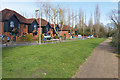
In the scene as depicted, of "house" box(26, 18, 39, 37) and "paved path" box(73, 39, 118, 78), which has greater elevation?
"house" box(26, 18, 39, 37)

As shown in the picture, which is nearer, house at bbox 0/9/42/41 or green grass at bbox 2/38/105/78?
green grass at bbox 2/38/105/78

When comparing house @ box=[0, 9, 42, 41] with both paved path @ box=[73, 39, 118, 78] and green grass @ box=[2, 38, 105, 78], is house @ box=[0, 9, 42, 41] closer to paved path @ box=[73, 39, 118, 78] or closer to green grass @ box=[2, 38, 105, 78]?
green grass @ box=[2, 38, 105, 78]

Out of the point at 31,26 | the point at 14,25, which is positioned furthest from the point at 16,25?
the point at 31,26

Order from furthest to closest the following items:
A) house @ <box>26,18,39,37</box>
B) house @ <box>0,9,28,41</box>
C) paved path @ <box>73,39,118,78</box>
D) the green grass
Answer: house @ <box>26,18,39,37</box> < house @ <box>0,9,28,41</box> < paved path @ <box>73,39,118,78</box> < the green grass

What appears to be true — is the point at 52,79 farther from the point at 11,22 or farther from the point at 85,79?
the point at 11,22

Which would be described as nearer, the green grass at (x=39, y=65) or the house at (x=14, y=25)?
the green grass at (x=39, y=65)

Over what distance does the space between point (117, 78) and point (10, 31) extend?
30.3 m

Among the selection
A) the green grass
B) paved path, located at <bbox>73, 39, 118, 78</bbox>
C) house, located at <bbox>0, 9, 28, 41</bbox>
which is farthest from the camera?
house, located at <bbox>0, 9, 28, 41</bbox>

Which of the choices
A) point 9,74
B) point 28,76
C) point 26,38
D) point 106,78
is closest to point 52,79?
point 28,76

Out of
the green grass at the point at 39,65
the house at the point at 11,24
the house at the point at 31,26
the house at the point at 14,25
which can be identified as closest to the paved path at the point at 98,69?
the green grass at the point at 39,65

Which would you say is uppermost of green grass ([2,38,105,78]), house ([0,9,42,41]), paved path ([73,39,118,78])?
house ([0,9,42,41])

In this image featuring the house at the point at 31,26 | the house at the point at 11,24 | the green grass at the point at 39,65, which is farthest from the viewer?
the house at the point at 31,26

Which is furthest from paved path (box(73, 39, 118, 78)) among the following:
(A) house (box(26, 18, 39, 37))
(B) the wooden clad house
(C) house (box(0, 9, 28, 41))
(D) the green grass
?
(A) house (box(26, 18, 39, 37))

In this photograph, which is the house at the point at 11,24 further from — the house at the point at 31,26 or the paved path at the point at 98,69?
the paved path at the point at 98,69
